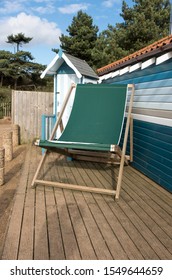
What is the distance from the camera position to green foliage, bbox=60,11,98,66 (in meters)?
21.4

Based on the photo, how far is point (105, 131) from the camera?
165 inches

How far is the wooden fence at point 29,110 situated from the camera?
8312mm

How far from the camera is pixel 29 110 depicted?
27.4 ft

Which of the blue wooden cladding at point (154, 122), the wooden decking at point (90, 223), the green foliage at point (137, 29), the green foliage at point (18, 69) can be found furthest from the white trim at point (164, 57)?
the green foliage at point (18, 69)

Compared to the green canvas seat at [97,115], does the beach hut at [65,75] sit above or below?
above

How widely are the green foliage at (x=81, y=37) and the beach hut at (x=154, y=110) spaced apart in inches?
671

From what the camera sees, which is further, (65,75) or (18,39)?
(18,39)

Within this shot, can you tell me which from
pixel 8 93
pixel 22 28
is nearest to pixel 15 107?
pixel 8 93

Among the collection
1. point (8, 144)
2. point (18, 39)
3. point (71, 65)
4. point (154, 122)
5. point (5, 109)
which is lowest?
point (8, 144)

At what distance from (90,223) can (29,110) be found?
20.5ft

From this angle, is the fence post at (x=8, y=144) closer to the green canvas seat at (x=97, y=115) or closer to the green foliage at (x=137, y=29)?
the green canvas seat at (x=97, y=115)

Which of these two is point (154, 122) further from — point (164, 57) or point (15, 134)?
point (15, 134)

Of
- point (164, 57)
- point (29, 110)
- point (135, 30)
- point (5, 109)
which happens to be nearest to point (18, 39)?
point (5, 109)
